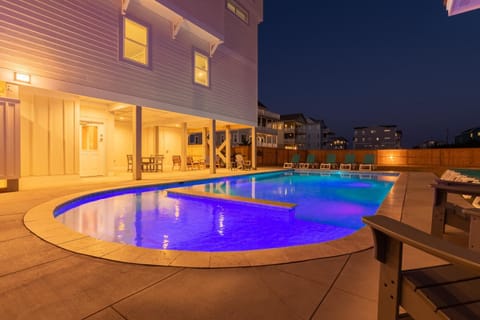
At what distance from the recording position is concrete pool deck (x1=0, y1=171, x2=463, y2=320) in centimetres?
152

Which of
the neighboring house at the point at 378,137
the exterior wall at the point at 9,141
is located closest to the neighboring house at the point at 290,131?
the exterior wall at the point at 9,141

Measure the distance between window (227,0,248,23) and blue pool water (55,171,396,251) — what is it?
11.0 m

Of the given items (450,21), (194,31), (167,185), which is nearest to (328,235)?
(167,185)

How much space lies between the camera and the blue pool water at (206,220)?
12.9 feet

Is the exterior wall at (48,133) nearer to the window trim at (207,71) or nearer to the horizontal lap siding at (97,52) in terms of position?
the horizontal lap siding at (97,52)

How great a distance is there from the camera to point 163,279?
1921 millimetres

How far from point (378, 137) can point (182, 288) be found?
3312 inches

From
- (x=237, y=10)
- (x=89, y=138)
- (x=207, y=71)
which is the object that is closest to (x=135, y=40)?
(x=207, y=71)

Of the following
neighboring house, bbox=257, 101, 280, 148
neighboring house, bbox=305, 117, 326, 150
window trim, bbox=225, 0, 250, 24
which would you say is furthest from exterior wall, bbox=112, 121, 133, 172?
neighboring house, bbox=305, 117, 326, 150

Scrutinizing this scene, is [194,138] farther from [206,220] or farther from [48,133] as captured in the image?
[206,220]

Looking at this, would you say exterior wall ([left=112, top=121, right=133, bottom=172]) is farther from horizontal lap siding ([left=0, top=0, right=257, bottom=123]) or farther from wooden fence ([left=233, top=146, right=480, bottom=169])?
wooden fence ([left=233, top=146, right=480, bottom=169])

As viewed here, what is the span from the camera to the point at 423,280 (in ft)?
3.63

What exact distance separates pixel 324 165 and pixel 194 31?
40.9 feet

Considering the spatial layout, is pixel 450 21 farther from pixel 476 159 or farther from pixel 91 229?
pixel 91 229
